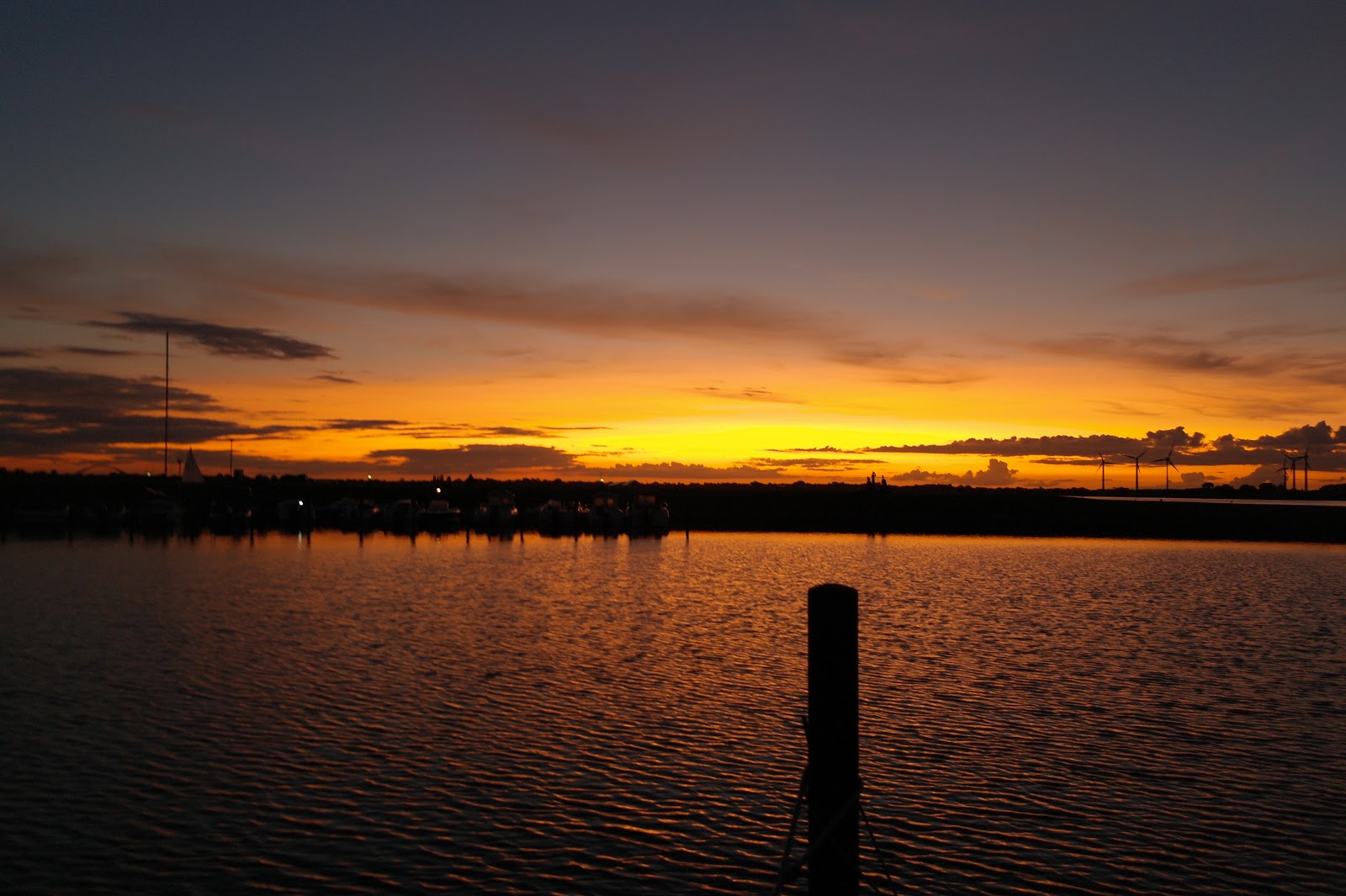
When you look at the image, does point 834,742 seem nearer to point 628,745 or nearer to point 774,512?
point 628,745

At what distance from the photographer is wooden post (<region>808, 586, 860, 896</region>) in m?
10.2

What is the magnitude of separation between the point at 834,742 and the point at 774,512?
15674 cm

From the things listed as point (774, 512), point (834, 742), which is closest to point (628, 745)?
point (834, 742)

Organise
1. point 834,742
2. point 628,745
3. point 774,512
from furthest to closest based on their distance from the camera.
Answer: point 774,512, point 628,745, point 834,742

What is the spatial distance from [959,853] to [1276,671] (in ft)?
77.4

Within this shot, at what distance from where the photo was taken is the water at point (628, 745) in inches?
618

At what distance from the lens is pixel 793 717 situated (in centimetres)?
2581

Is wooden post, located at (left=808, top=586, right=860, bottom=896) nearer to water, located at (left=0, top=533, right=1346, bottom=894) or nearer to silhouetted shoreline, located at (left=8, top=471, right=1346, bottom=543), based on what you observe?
water, located at (left=0, top=533, right=1346, bottom=894)

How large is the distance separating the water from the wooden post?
4.93 meters

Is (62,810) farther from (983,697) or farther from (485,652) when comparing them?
(983,697)

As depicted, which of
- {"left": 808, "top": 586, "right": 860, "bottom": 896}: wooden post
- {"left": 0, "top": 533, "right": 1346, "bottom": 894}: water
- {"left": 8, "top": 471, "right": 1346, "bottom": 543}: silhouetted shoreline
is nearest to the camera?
{"left": 808, "top": 586, "right": 860, "bottom": 896}: wooden post

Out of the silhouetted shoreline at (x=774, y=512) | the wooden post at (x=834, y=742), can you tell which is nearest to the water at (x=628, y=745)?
the wooden post at (x=834, y=742)

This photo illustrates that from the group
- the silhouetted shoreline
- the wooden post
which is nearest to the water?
the wooden post

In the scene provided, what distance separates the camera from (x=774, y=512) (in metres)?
166
